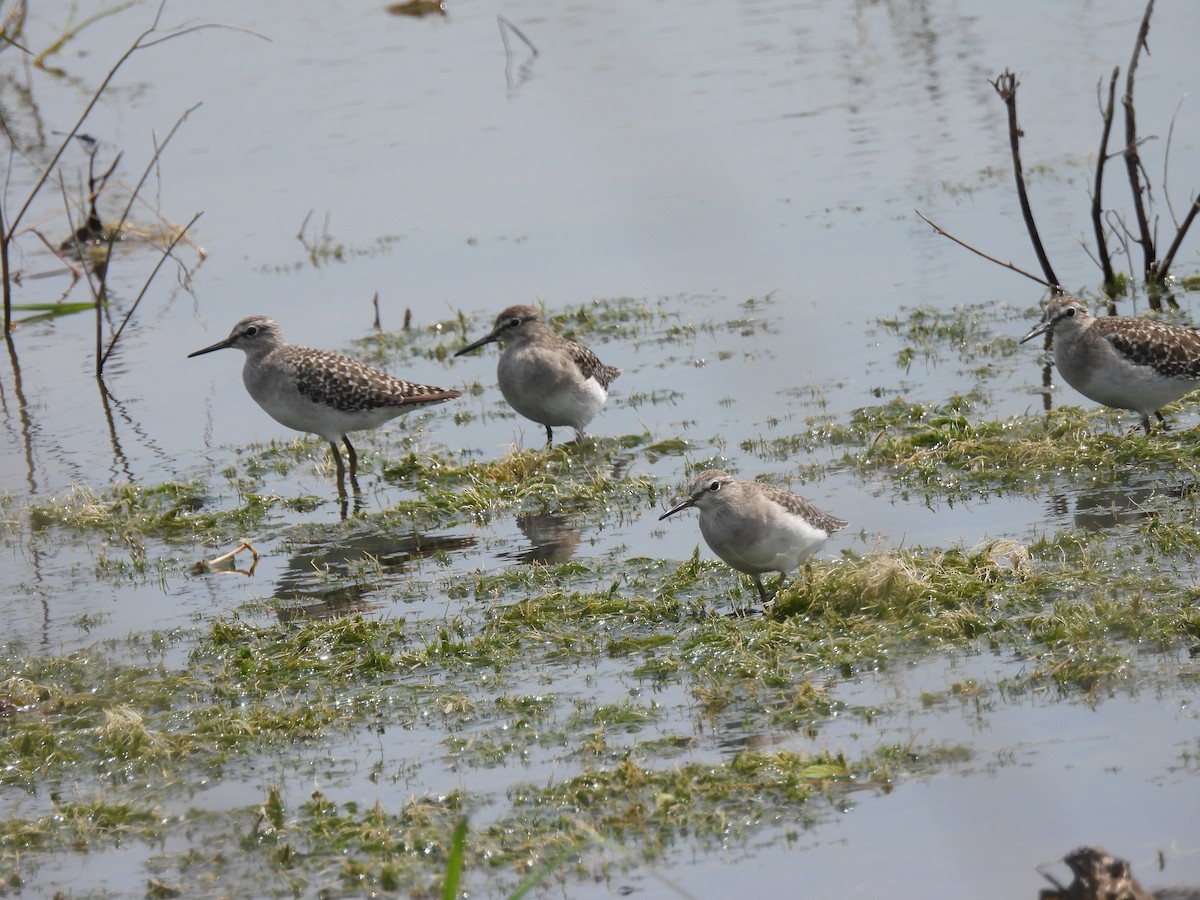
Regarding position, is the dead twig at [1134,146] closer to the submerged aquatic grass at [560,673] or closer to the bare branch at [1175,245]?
the bare branch at [1175,245]

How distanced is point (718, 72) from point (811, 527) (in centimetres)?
1537

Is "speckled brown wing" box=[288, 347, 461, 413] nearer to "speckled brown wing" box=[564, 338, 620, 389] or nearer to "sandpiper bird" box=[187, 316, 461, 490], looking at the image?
"sandpiper bird" box=[187, 316, 461, 490]

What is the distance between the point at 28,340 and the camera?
1614 cm

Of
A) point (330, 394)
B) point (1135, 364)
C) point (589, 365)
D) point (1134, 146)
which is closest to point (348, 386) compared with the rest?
point (330, 394)

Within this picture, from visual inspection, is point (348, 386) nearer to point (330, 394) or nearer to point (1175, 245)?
point (330, 394)

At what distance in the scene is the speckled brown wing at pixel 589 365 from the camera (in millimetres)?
11984

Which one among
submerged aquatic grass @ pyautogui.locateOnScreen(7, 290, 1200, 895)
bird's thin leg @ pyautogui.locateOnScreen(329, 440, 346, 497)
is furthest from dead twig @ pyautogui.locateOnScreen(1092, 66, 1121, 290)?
bird's thin leg @ pyautogui.locateOnScreen(329, 440, 346, 497)

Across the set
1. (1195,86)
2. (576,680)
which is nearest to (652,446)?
(576,680)

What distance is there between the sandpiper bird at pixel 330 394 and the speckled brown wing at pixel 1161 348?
4799 millimetres

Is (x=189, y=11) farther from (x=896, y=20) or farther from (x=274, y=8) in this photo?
(x=896, y=20)

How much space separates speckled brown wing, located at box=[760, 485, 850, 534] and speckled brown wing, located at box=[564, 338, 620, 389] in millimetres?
3821

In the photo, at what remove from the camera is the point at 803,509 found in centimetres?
820

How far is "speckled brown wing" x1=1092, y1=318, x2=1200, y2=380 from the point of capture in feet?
33.3

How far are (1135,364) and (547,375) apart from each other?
13.3 ft
